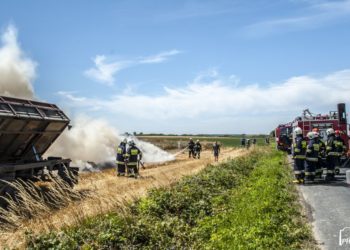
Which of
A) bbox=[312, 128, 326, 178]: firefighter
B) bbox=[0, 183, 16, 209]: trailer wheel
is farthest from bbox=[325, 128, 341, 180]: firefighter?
bbox=[0, 183, 16, 209]: trailer wheel

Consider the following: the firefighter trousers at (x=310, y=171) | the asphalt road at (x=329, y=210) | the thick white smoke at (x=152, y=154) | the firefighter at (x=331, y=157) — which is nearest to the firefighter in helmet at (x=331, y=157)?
the firefighter at (x=331, y=157)

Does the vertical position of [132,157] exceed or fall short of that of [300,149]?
it falls short

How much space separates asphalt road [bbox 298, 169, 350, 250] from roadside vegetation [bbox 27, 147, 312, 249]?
0.31 metres

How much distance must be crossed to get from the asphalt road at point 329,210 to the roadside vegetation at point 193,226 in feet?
1.03

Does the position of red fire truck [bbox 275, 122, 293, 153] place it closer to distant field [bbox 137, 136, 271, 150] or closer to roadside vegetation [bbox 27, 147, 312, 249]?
distant field [bbox 137, 136, 271, 150]

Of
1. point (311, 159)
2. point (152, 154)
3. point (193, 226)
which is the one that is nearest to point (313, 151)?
point (311, 159)

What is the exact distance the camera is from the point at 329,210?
9.50 metres

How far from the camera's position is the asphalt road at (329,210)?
702 cm

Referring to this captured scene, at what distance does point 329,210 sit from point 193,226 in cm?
329

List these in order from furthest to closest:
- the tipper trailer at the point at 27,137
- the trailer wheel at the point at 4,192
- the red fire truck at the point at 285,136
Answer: the red fire truck at the point at 285,136, the tipper trailer at the point at 27,137, the trailer wheel at the point at 4,192

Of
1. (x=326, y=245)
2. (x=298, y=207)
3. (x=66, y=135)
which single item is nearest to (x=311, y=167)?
(x=298, y=207)

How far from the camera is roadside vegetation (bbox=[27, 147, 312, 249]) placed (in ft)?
21.5

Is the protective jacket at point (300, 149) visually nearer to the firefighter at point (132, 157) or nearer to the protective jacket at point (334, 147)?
the protective jacket at point (334, 147)

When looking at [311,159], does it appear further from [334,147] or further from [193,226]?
[193,226]
